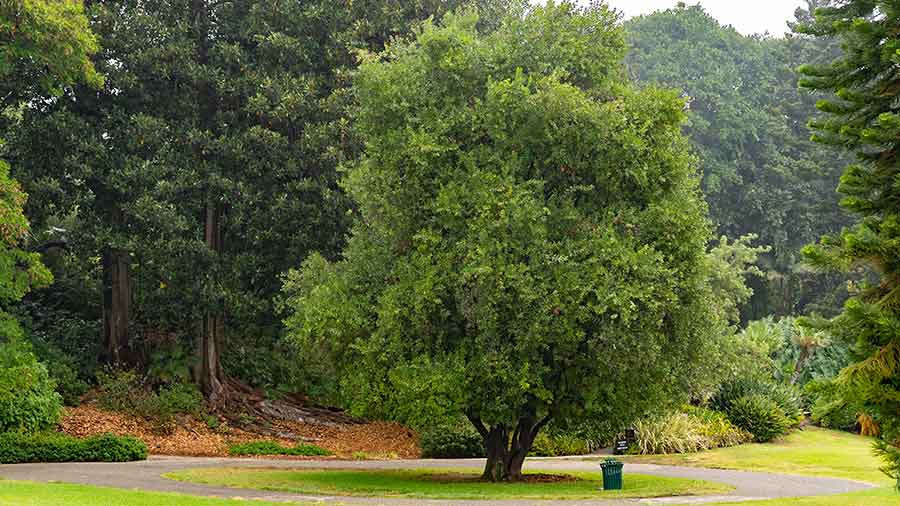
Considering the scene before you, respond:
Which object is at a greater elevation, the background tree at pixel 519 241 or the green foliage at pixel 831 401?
the background tree at pixel 519 241

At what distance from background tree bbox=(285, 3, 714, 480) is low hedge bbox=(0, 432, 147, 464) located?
7.16 meters

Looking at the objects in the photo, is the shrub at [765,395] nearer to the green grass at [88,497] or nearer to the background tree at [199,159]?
the background tree at [199,159]

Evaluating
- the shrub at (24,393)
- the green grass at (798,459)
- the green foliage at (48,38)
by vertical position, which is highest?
the green foliage at (48,38)

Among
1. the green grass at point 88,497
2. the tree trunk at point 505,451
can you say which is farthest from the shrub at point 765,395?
the green grass at point 88,497

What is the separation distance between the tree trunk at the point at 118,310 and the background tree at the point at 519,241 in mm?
14211

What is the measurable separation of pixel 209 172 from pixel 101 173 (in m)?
3.20

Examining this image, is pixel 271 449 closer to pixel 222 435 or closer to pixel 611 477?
pixel 222 435

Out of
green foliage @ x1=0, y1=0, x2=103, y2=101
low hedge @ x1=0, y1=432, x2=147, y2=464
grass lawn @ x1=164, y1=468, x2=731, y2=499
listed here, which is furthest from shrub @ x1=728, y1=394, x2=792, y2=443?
green foliage @ x1=0, y1=0, x2=103, y2=101

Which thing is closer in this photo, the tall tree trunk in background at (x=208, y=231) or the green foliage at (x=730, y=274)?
the tall tree trunk in background at (x=208, y=231)

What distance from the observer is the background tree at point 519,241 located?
62.4ft

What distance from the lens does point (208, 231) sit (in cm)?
3309

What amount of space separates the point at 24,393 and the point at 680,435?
61.6 feet

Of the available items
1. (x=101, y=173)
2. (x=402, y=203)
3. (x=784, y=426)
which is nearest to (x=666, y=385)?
(x=402, y=203)

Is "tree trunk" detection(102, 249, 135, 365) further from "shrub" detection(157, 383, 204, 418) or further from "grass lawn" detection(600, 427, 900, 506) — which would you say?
"grass lawn" detection(600, 427, 900, 506)
